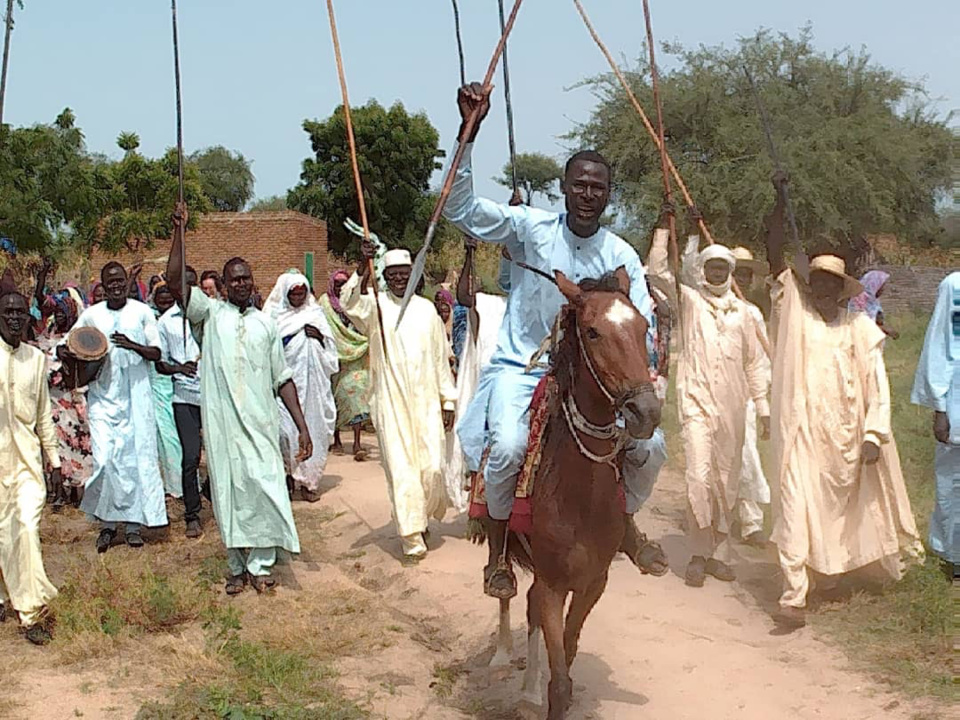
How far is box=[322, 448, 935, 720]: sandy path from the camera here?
5.37 m

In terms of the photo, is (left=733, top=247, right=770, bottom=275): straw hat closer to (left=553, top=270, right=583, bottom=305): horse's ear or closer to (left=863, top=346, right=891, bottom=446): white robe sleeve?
(left=863, top=346, right=891, bottom=446): white robe sleeve

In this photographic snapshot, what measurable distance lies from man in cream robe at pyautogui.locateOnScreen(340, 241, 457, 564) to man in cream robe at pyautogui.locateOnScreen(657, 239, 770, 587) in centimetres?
191

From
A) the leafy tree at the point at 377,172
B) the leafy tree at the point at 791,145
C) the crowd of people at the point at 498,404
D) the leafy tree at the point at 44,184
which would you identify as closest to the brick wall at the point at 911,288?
the leafy tree at the point at 791,145

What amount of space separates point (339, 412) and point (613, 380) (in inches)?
344

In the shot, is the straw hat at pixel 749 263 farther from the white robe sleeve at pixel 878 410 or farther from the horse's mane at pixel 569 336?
the horse's mane at pixel 569 336

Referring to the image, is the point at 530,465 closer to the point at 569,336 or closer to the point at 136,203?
the point at 569,336

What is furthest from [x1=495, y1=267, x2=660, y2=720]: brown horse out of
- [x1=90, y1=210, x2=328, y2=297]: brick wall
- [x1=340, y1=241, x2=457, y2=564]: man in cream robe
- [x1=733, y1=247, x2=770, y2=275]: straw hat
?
[x1=90, y1=210, x2=328, y2=297]: brick wall

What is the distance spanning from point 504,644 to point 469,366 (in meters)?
3.81

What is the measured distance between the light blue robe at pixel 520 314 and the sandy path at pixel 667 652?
1.11 meters

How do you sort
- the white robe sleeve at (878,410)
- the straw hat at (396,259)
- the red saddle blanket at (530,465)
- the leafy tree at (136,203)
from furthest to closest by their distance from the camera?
the leafy tree at (136,203)
the straw hat at (396,259)
the white robe sleeve at (878,410)
the red saddle blanket at (530,465)

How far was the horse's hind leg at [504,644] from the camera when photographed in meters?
5.86

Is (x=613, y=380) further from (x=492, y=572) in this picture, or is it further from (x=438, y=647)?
(x=438, y=647)

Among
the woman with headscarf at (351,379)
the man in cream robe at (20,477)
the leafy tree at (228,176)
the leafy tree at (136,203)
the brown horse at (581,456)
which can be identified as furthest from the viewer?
the leafy tree at (228,176)

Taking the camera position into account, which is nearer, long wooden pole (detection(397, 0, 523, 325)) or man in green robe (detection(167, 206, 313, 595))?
long wooden pole (detection(397, 0, 523, 325))
